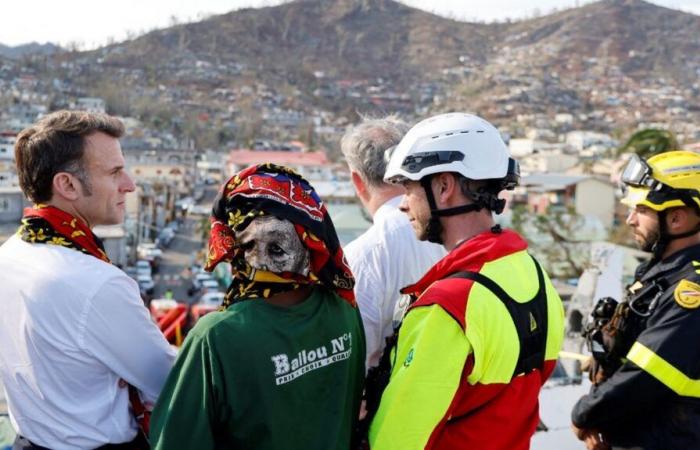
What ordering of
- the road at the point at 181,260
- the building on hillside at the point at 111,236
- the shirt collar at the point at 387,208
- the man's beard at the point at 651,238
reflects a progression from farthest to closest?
the road at the point at 181,260
the building on hillside at the point at 111,236
the man's beard at the point at 651,238
the shirt collar at the point at 387,208

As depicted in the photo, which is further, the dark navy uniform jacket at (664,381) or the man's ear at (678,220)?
the man's ear at (678,220)

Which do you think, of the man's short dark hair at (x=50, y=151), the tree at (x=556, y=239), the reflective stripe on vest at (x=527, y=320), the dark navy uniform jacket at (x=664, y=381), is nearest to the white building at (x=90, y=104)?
the tree at (x=556, y=239)

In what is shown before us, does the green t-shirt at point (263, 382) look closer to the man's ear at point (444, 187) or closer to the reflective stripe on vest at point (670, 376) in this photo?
the man's ear at point (444, 187)

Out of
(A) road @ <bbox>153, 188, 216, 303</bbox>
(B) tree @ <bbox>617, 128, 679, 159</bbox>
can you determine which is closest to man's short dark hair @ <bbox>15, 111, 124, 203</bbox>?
(B) tree @ <bbox>617, 128, 679, 159</bbox>

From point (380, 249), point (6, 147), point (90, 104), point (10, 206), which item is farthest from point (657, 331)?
point (90, 104)

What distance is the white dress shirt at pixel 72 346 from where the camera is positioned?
1.88m

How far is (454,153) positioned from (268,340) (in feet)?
2.18

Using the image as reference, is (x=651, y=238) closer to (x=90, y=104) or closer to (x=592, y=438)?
(x=592, y=438)

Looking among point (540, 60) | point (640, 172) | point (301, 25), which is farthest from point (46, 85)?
point (640, 172)

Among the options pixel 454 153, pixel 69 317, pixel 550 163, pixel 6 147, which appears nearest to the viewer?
pixel 69 317

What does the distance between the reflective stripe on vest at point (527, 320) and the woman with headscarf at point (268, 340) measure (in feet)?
1.13

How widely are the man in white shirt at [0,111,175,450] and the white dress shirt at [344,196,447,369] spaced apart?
0.76 meters

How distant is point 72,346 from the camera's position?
189cm

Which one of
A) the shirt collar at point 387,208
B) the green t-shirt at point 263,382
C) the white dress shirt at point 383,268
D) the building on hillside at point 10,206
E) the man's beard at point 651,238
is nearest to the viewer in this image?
the green t-shirt at point 263,382
